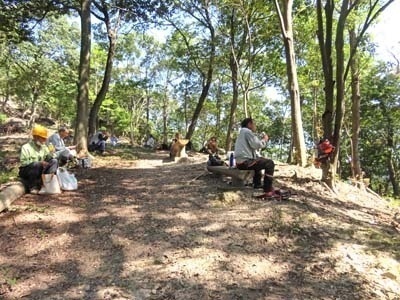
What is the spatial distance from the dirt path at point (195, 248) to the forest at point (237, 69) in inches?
101

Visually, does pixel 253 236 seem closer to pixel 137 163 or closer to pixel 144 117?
pixel 137 163

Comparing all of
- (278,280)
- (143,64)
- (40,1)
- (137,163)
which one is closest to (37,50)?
(40,1)

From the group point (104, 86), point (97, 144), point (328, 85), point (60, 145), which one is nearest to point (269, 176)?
point (328, 85)

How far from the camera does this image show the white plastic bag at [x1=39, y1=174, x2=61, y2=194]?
23.1ft

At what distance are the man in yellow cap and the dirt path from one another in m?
0.33

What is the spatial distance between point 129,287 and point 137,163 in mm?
9587

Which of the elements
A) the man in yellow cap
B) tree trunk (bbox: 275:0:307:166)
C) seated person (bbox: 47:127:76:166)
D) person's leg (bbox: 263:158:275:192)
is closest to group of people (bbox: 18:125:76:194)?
the man in yellow cap

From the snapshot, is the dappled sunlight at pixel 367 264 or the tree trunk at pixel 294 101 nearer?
the dappled sunlight at pixel 367 264

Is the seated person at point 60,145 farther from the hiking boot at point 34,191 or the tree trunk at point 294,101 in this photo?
the tree trunk at point 294,101

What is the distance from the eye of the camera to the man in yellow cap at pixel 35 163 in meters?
6.89

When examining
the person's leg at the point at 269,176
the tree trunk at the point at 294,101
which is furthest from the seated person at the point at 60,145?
the tree trunk at the point at 294,101

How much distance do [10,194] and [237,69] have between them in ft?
47.4

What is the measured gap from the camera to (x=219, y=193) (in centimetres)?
732

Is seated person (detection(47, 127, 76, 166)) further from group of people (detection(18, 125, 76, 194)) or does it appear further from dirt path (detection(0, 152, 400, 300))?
dirt path (detection(0, 152, 400, 300))
